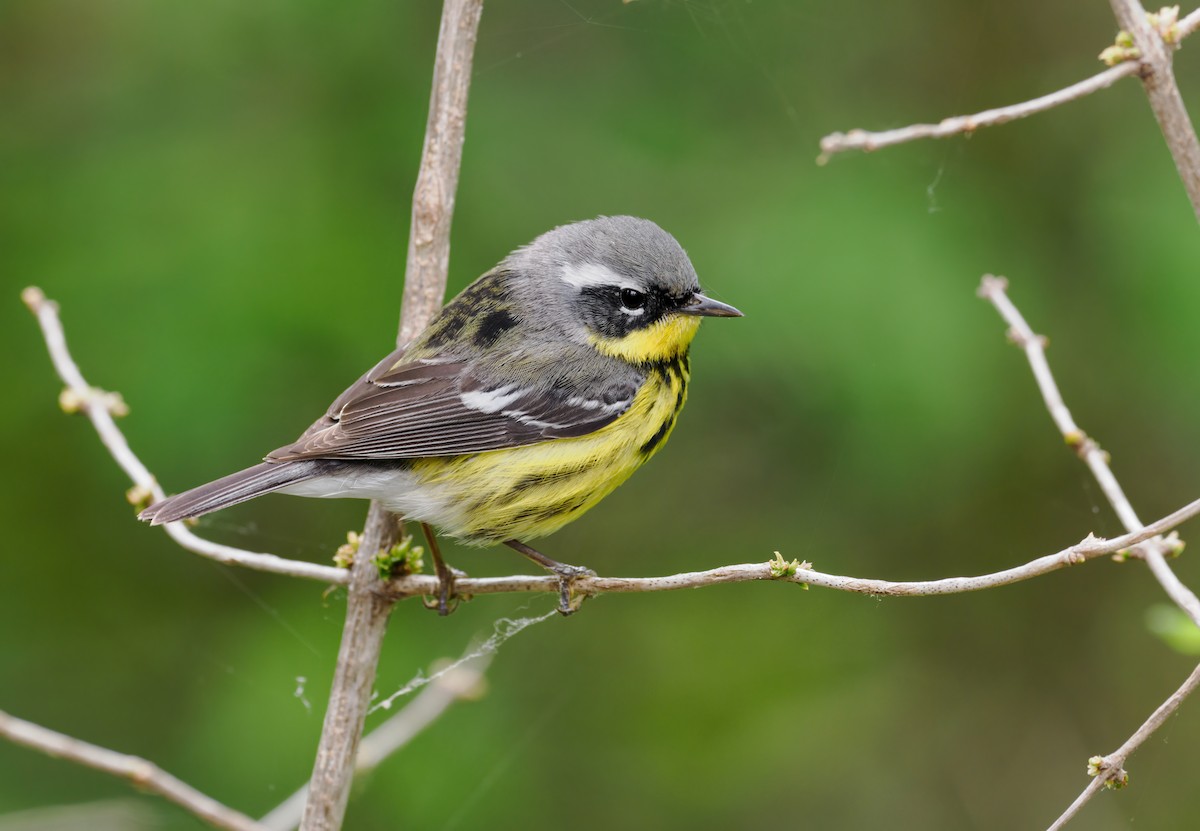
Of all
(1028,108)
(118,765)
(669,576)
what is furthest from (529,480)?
(1028,108)

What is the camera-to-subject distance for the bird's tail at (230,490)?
2467 millimetres

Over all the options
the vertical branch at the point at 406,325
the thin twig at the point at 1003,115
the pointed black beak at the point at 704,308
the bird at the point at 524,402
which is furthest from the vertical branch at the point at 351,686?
the thin twig at the point at 1003,115

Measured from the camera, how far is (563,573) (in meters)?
2.71

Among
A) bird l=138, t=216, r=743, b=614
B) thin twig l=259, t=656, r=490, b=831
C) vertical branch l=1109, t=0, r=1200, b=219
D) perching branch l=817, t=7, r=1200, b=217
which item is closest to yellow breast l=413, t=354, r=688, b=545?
bird l=138, t=216, r=743, b=614

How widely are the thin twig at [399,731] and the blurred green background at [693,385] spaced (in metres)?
0.78

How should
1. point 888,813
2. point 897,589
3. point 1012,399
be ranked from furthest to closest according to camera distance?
point 888,813 → point 1012,399 → point 897,589

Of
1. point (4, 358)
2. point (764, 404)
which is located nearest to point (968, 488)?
point (764, 404)

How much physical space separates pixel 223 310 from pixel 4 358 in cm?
82

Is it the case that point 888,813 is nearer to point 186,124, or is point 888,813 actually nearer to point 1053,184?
point 1053,184

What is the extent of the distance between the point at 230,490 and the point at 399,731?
673mm

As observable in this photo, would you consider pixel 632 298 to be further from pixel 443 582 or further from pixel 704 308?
pixel 443 582

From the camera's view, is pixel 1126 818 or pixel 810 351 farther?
pixel 1126 818

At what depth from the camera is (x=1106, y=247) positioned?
395 cm

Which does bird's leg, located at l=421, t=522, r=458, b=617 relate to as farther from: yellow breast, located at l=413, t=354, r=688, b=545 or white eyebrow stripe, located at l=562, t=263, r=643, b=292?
white eyebrow stripe, located at l=562, t=263, r=643, b=292
